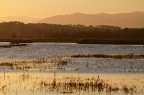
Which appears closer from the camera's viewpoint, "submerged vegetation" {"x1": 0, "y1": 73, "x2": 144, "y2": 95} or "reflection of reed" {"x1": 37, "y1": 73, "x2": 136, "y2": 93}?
"submerged vegetation" {"x1": 0, "y1": 73, "x2": 144, "y2": 95}

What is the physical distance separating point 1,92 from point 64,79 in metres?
6.59

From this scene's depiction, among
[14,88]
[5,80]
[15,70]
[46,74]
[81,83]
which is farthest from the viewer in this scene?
[15,70]

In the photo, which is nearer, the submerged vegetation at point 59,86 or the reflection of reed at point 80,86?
the submerged vegetation at point 59,86

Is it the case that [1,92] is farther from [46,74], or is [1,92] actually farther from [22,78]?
[46,74]

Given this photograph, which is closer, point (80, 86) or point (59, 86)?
point (80, 86)

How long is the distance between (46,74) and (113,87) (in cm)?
873

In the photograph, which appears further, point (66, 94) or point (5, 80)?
point (5, 80)

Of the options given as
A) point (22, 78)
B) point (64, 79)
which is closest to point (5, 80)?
point (22, 78)

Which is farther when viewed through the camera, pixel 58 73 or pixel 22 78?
pixel 58 73

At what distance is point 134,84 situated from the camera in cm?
2547

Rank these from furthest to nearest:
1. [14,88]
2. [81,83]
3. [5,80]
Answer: [5,80]
[81,83]
[14,88]

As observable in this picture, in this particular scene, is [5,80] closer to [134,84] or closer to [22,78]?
[22,78]

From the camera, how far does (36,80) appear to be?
27.6 m

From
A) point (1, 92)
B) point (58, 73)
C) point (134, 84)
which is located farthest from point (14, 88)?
point (58, 73)
